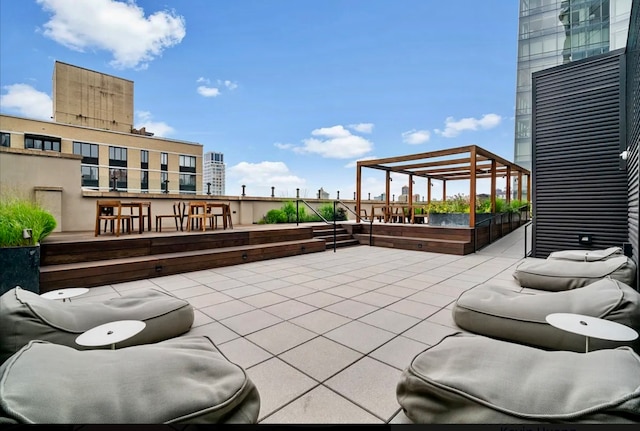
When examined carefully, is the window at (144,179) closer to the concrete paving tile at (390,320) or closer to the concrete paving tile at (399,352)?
the concrete paving tile at (390,320)

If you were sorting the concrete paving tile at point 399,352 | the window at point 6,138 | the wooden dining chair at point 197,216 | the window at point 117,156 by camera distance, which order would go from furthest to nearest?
the window at point 117,156
the window at point 6,138
the wooden dining chair at point 197,216
the concrete paving tile at point 399,352

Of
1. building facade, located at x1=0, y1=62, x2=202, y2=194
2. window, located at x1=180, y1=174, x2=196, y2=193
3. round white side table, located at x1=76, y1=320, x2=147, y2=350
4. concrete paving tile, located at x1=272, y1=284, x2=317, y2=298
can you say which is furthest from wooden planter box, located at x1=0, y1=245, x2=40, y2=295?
window, located at x1=180, y1=174, x2=196, y2=193

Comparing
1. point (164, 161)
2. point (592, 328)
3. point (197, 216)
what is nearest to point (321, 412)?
point (592, 328)

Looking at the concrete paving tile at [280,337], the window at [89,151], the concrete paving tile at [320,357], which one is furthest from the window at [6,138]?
the concrete paving tile at [320,357]

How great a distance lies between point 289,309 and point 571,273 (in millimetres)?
3017

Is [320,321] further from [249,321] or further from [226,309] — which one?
[226,309]

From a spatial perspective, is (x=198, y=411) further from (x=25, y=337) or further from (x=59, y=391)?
(x=25, y=337)

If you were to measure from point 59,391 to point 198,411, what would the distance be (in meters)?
0.51

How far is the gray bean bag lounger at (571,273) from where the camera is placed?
115 inches

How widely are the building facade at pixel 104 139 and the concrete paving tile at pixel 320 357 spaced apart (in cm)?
2452

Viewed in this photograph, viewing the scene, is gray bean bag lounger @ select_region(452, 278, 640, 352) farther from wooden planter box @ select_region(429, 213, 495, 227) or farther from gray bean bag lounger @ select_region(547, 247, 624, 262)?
wooden planter box @ select_region(429, 213, 495, 227)

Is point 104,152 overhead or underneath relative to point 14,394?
overhead

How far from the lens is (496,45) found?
32.0 feet

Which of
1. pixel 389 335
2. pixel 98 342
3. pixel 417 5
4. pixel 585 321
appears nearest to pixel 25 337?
pixel 98 342
